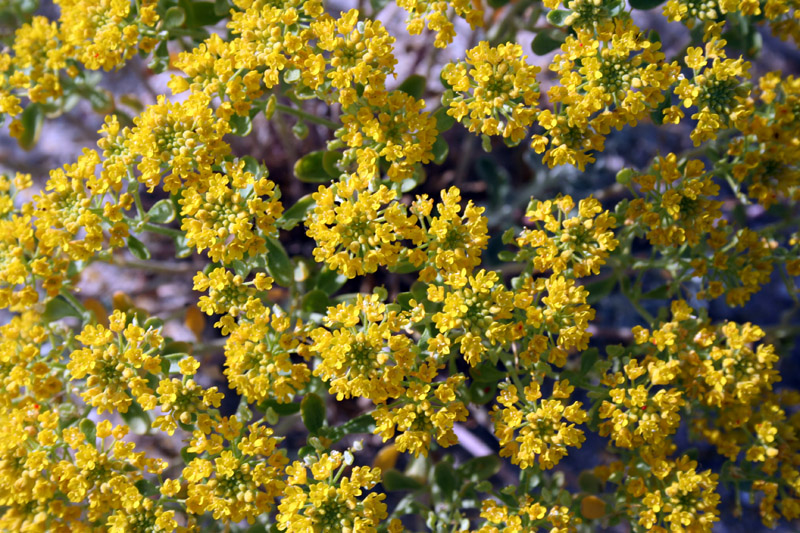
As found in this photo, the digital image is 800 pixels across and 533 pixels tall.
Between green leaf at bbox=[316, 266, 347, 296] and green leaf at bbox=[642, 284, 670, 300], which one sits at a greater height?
green leaf at bbox=[316, 266, 347, 296]

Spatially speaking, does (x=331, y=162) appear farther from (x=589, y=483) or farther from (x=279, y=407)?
(x=589, y=483)

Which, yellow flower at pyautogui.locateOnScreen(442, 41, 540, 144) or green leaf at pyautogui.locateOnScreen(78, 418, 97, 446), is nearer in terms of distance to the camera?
yellow flower at pyautogui.locateOnScreen(442, 41, 540, 144)

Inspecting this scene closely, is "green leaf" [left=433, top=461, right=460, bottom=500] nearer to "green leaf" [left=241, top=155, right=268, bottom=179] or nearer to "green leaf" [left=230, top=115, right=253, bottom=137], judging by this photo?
"green leaf" [left=241, top=155, right=268, bottom=179]

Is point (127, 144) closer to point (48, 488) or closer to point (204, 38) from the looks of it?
point (204, 38)

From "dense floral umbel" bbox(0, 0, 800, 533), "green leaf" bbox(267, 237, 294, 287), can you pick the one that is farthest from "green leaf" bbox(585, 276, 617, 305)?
"green leaf" bbox(267, 237, 294, 287)

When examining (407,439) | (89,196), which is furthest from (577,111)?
(89,196)

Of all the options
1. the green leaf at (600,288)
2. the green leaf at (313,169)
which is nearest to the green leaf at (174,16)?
the green leaf at (313,169)
